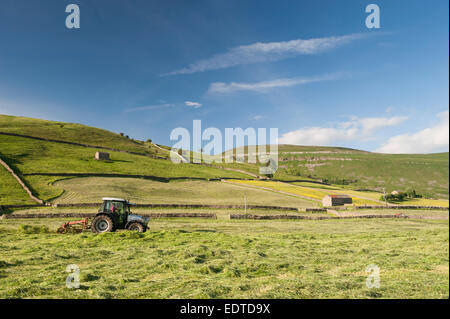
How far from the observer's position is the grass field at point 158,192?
149 ft

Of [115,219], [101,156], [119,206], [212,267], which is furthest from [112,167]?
[212,267]

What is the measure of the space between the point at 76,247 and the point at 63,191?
35.7 meters

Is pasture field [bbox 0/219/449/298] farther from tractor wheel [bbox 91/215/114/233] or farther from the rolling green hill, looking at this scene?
the rolling green hill

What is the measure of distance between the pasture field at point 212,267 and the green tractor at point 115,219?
1.89 meters

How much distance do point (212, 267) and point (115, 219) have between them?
11478mm

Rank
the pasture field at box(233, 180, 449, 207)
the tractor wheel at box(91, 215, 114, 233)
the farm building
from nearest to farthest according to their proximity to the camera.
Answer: the tractor wheel at box(91, 215, 114, 233)
the farm building
the pasture field at box(233, 180, 449, 207)

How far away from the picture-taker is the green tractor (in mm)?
19516

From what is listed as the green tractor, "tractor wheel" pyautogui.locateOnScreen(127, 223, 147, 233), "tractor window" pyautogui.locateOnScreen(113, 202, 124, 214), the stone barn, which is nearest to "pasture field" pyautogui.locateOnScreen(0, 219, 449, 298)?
"tractor wheel" pyautogui.locateOnScreen(127, 223, 147, 233)

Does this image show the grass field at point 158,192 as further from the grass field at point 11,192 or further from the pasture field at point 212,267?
the pasture field at point 212,267

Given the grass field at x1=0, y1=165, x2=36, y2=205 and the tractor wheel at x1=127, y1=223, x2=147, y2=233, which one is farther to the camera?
the grass field at x1=0, y1=165, x2=36, y2=205

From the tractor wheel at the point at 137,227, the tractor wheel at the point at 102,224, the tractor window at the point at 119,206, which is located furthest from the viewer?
the tractor window at the point at 119,206

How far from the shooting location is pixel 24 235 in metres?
19.3

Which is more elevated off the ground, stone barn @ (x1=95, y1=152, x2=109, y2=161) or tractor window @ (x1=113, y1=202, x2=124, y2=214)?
stone barn @ (x1=95, y1=152, x2=109, y2=161)

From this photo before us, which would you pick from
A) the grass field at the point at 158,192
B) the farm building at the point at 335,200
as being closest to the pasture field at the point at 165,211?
the grass field at the point at 158,192
